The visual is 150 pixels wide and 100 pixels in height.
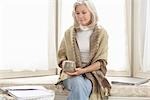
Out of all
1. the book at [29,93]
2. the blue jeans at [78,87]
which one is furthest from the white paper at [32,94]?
the blue jeans at [78,87]

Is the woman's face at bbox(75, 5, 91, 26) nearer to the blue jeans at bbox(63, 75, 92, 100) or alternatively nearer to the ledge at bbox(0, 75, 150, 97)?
the blue jeans at bbox(63, 75, 92, 100)

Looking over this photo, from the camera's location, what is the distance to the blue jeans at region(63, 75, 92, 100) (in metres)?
2.06

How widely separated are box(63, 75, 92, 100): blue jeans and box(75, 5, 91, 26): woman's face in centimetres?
40

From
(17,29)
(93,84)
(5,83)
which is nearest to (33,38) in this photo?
(17,29)

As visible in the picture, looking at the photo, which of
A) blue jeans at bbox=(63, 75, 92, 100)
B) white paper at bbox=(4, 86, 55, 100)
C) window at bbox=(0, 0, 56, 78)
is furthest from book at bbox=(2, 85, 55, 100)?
window at bbox=(0, 0, 56, 78)

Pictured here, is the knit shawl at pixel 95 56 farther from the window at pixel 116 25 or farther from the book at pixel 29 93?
the window at pixel 116 25

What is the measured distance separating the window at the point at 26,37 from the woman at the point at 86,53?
1.35 feet

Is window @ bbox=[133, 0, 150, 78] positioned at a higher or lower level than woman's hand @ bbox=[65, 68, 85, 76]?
higher

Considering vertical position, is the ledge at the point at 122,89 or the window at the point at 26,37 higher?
the window at the point at 26,37

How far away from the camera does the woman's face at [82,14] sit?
2.22 meters

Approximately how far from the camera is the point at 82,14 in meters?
2.23

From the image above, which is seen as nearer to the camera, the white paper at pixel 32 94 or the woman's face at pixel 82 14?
the white paper at pixel 32 94

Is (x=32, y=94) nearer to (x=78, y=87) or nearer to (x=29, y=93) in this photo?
A: (x=29, y=93)

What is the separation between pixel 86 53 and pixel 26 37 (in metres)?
0.63
